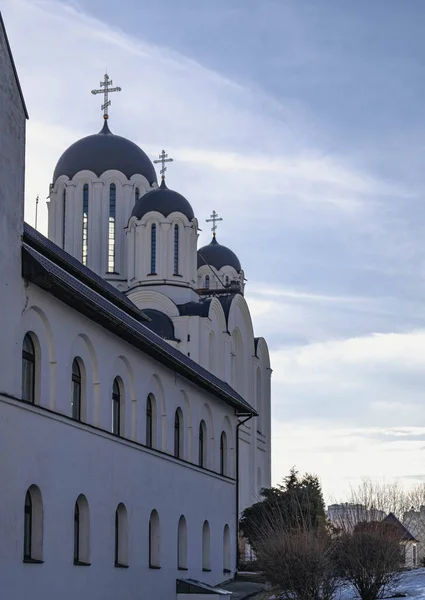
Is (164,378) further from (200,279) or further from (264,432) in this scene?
(200,279)

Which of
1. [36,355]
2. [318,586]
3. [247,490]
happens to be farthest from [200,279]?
[36,355]

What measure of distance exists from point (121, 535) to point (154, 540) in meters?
2.71

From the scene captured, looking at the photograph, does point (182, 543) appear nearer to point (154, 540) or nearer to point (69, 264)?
point (154, 540)

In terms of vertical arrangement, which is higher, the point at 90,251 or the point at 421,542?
the point at 90,251

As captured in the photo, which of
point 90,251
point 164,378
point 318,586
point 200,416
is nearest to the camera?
point 318,586

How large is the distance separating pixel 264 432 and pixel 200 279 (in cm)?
1530

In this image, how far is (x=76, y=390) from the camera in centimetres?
2425

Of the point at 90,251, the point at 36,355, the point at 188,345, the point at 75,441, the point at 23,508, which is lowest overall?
the point at 23,508

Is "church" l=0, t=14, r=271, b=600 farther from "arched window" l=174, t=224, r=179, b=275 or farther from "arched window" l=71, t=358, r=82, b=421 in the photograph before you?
"arched window" l=174, t=224, r=179, b=275

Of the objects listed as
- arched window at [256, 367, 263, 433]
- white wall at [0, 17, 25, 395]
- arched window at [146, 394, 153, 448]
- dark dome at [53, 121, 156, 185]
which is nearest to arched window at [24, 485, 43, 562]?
white wall at [0, 17, 25, 395]

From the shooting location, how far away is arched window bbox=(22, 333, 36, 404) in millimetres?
21516

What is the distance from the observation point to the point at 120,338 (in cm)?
2673

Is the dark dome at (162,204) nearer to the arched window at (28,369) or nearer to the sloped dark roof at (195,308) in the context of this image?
the sloped dark roof at (195,308)

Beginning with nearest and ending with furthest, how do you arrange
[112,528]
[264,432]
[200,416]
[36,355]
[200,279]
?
[36,355] < [112,528] < [200,416] < [264,432] < [200,279]
